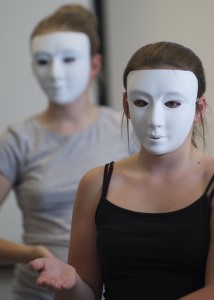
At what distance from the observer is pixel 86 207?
0.87 m

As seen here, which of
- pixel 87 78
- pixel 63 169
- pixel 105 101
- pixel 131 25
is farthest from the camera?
pixel 105 101

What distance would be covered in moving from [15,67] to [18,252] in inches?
39.6

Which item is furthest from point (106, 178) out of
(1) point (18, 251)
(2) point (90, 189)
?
(1) point (18, 251)

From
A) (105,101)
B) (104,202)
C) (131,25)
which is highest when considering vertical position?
(131,25)

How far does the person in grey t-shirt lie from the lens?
4.00ft

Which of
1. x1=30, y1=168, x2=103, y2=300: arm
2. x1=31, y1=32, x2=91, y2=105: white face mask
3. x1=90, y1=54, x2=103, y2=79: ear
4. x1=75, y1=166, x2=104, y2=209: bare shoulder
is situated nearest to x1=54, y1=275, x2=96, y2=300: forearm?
x1=30, y1=168, x2=103, y2=300: arm

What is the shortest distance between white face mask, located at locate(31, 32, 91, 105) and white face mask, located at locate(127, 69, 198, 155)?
47 cm

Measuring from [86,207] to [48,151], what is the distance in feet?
1.34

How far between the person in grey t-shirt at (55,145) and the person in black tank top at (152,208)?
275 millimetres

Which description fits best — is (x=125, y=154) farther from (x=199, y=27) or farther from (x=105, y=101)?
(x=105, y=101)

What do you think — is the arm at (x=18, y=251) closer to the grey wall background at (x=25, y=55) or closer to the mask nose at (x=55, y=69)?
the mask nose at (x=55, y=69)

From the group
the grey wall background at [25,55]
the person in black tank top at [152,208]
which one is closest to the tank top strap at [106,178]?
the person in black tank top at [152,208]

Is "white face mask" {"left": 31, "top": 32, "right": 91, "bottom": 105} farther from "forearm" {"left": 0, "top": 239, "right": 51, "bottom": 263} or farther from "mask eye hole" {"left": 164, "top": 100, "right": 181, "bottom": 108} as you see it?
"mask eye hole" {"left": 164, "top": 100, "right": 181, "bottom": 108}

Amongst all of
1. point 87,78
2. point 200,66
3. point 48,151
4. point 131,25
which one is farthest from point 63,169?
point 131,25
